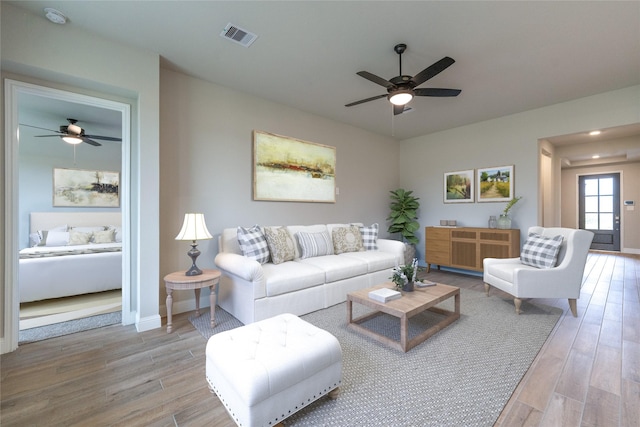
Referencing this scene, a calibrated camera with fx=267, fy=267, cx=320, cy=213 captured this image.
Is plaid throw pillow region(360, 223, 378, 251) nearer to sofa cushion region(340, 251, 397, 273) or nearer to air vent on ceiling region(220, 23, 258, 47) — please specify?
sofa cushion region(340, 251, 397, 273)

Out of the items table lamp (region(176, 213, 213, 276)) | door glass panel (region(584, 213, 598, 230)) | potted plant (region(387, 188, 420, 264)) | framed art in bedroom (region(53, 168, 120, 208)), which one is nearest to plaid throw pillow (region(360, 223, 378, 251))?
potted plant (region(387, 188, 420, 264))

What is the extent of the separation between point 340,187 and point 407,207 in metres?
1.67

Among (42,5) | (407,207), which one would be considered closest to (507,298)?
(407,207)

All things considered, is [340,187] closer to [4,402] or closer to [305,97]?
[305,97]

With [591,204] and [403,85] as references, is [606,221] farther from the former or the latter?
[403,85]

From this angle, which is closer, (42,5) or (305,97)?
(42,5)

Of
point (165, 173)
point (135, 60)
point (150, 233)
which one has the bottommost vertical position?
point (150, 233)

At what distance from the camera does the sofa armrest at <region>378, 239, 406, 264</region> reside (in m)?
4.24

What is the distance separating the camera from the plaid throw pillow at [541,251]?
3.10 meters

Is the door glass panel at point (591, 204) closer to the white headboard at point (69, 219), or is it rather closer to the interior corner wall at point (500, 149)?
the interior corner wall at point (500, 149)

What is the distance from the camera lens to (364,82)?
345 centimetres

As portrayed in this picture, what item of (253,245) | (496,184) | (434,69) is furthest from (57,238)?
(496,184)

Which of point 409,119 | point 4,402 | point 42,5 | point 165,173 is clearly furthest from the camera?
point 409,119

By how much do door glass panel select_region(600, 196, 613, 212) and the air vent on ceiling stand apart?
→ 10164 mm
